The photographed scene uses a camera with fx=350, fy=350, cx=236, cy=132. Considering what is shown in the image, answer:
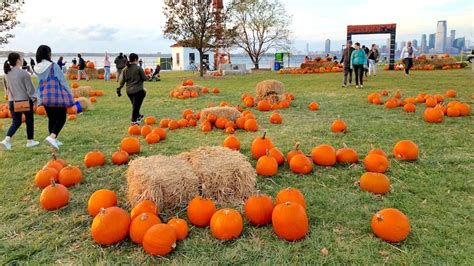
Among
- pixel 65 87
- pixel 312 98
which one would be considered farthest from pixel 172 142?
pixel 312 98

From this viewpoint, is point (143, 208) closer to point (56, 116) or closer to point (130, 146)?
point (130, 146)

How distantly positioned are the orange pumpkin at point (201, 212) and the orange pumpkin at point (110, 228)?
2.08 ft

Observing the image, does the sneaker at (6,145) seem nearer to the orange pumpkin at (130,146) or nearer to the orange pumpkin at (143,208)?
the orange pumpkin at (130,146)

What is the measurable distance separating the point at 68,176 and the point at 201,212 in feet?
7.27

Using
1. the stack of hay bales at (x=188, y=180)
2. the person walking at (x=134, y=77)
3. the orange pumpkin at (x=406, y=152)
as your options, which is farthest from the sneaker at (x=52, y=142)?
the orange pumpkin at (x=406, y=152)

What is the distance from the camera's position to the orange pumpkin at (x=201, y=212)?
11.6 feet

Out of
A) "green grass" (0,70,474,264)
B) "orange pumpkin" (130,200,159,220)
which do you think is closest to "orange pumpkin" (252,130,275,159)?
"green grass" (0,70,474,264)

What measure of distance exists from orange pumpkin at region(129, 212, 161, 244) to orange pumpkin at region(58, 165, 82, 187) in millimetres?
1828

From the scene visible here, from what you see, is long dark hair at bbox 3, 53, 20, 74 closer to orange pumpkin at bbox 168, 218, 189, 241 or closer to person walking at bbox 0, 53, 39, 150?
person walking at bbox 0, 53, 39, 150

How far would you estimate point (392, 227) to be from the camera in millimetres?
3205

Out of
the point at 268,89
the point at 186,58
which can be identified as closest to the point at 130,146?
the point at 268,89

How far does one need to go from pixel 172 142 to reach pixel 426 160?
4.61 meters

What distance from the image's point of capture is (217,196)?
409 centimetres

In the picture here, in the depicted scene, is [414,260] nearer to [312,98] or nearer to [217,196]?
[217,196]
